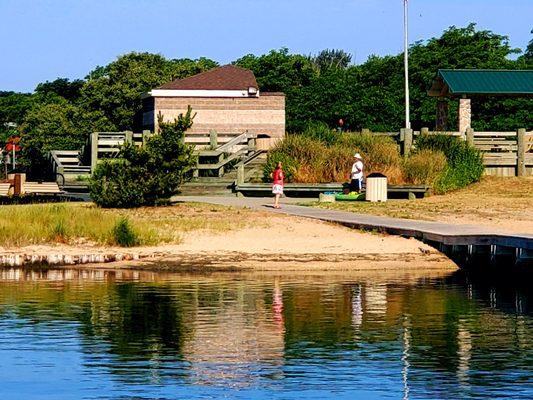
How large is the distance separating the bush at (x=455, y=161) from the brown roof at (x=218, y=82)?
515 inches

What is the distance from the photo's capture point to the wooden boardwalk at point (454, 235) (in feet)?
109

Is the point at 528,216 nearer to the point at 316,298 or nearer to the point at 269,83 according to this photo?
the point at 316,298

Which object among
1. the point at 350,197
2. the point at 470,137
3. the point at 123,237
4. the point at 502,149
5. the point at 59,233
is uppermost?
the point at 470,137

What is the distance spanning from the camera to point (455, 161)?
53.8 metres

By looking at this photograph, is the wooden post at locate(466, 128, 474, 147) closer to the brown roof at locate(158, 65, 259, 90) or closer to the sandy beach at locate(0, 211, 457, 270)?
the brown roof at locate(158, 65, 259, 90)

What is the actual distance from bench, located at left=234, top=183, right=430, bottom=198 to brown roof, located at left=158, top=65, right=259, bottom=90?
14602 mm

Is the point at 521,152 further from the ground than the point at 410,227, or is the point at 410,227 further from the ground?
the point at 521,152

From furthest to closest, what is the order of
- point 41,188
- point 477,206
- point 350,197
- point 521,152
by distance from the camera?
point 521,152 < point 41,188 < point 350,197 < point 477,206

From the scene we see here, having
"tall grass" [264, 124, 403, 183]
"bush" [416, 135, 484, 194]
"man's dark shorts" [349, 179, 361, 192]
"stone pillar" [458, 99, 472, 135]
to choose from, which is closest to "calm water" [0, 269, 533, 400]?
"man's dark shorts" [349, 179, 361, 192]

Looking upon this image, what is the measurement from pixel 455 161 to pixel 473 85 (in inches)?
288

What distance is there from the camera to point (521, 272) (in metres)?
34.0

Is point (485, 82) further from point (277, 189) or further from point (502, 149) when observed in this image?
point (277, 189)

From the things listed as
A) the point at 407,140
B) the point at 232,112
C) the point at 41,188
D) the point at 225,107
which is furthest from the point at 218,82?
the point at 41,188

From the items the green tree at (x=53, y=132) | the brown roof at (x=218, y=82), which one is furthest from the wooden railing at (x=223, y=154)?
the green tree at (x=53, y=132)
